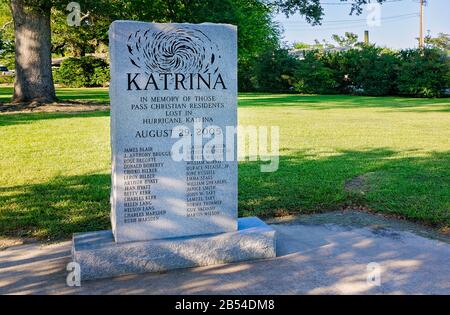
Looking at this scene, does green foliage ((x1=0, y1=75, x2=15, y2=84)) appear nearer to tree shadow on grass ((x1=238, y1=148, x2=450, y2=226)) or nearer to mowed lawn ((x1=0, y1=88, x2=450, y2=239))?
mowed lawn ((x1=0, y1=88, x2=450, y2=239))

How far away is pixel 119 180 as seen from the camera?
14.4 feet

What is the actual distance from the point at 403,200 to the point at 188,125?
11.7ft

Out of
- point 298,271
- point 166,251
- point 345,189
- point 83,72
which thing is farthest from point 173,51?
point 83,72

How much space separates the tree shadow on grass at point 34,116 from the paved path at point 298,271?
10.8 m

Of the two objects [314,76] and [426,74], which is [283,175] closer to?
[426,74]

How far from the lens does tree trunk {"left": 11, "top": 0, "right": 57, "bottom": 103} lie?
1870cm

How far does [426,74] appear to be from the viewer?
32000 mm

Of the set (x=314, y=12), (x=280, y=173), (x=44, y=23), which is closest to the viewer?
(x=280, y=173)

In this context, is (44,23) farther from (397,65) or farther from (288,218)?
(397,65)

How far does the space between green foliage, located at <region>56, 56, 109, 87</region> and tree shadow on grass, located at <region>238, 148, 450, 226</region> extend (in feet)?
104

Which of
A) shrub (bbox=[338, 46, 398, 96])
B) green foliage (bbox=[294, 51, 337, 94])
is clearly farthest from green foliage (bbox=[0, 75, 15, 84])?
shrub (bbox=[338, 46, 398, 96])

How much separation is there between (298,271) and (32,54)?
1711cm
